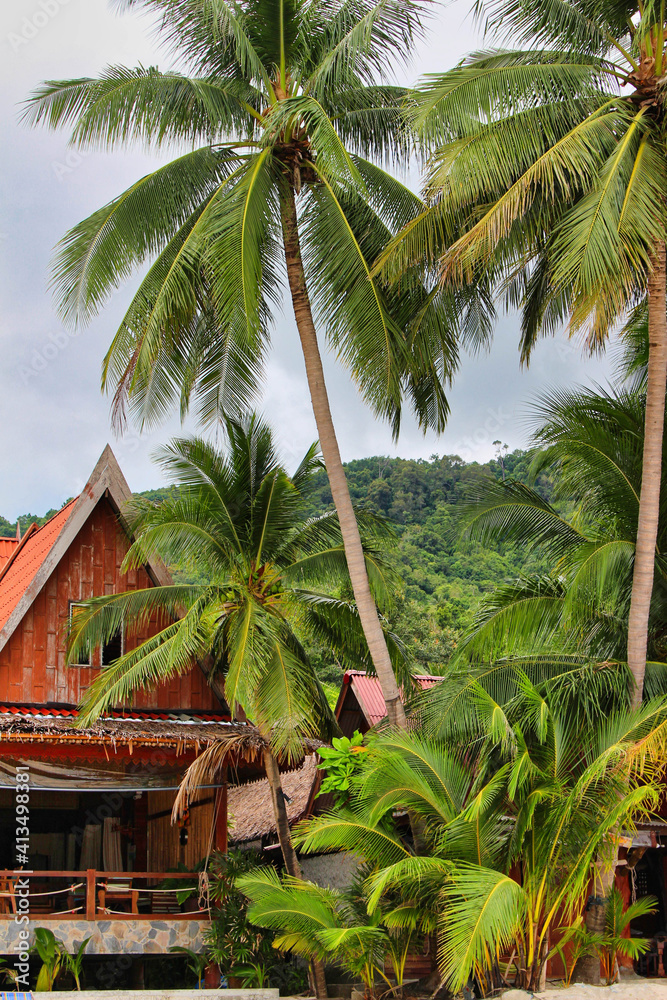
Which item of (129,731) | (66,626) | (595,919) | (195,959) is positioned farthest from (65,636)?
(595,919)

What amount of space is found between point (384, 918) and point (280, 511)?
548 centimetres

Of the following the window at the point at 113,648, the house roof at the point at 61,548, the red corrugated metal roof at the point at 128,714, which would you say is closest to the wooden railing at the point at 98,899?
the red corrugated metal roof at the point at 128,714

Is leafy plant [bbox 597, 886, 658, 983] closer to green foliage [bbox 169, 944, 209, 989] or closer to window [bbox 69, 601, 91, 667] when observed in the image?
green foliage [bbox 169, 944, 209, 989]

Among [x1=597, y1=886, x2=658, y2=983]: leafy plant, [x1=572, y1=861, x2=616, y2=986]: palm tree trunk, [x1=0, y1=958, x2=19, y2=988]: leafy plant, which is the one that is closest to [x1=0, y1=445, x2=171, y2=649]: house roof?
[x1=0, y1=958, x2=19, y2=988]: leafy plant

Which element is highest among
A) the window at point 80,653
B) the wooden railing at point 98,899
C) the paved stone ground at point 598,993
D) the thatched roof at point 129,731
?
the window at point 80,653

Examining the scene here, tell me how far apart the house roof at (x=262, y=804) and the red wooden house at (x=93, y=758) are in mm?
3200

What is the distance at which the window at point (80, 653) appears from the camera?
13438mm

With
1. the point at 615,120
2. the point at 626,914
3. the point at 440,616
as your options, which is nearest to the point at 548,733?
the point at 626,914

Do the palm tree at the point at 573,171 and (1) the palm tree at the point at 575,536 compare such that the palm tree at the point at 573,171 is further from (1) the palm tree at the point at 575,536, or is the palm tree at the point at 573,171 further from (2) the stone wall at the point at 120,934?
(2) the stone wall at the point at 120,934

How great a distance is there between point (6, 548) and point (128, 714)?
593 centimetres

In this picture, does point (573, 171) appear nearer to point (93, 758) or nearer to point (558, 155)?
point (558, 155)

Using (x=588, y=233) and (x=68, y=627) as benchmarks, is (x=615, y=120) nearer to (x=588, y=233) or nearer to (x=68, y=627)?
(x=588, y=233)

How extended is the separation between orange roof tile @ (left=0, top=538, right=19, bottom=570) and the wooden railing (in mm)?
5825

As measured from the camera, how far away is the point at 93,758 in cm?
1282
